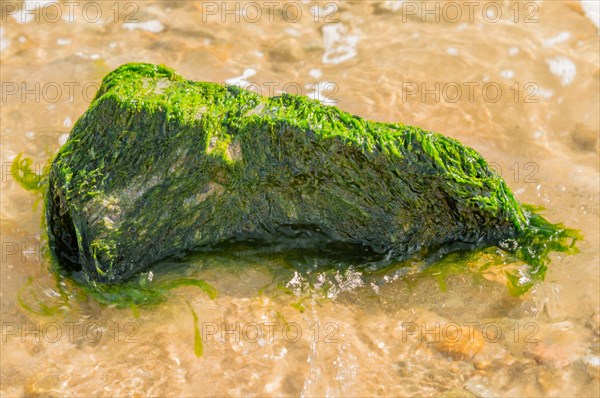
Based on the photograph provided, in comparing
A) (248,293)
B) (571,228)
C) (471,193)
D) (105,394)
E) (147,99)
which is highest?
(147,99)

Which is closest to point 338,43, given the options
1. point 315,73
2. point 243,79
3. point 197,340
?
point 315,73

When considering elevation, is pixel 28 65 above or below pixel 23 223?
above

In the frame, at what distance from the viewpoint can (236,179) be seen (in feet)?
12.9

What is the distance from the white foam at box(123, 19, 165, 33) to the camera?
6.22m

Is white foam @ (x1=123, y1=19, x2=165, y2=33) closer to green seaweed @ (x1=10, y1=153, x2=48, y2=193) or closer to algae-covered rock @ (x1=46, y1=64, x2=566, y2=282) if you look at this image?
green seaweed @ (x1=10, y1=153, x2=48, y2=193)

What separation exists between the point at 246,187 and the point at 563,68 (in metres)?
3.33

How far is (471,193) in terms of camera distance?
13.1ft

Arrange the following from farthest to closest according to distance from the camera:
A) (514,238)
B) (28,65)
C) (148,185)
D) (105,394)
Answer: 1. (28,65)
2. (514,238)
3. (148,185)
4. (105,394)

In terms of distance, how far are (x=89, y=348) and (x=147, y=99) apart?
5.00ft

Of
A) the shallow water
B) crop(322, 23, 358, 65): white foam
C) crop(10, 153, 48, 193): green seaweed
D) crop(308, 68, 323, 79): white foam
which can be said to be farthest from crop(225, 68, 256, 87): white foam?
crop(10, 153, 48, 193): green seaweed

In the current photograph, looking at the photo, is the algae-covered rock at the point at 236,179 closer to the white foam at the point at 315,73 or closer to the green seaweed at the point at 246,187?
the green seaweed at the point at 246,187

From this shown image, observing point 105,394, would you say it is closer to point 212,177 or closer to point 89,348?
point 89,348

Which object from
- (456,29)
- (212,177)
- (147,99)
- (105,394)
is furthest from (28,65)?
(456,29)

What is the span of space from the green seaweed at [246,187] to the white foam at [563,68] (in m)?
1.98
